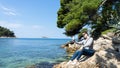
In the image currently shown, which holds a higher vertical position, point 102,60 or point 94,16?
point 94,16

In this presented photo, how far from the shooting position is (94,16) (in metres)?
12.9

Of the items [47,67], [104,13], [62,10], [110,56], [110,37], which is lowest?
[47,67]

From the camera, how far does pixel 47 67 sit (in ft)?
61.4

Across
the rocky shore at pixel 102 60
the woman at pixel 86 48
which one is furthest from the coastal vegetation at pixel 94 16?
the rocky shore at pixel 102 60

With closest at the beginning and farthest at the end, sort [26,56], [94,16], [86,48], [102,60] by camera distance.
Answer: [94,16] < [86,48] < [102,60] < [26,56]

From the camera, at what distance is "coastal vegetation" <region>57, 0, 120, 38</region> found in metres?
12.2

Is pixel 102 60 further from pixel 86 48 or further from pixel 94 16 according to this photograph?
pixel 94 16

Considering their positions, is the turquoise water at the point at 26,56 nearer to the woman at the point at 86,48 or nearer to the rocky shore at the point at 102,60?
the woman at the point at 86,48

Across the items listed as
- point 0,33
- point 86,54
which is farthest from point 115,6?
point 0,33

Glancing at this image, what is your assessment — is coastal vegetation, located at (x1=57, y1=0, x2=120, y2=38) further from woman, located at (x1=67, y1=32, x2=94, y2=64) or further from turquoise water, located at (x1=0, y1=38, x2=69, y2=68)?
turquoise water, located at (x1=0, y1=38, x2=69, y2=68)

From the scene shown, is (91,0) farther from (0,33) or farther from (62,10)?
(0,33)

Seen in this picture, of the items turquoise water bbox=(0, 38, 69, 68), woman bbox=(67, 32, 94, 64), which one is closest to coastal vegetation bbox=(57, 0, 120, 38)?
woman bbox=(67, 32, 94, 64)

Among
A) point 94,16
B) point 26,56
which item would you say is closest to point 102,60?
point 94,16

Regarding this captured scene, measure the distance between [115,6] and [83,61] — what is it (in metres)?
4.23
